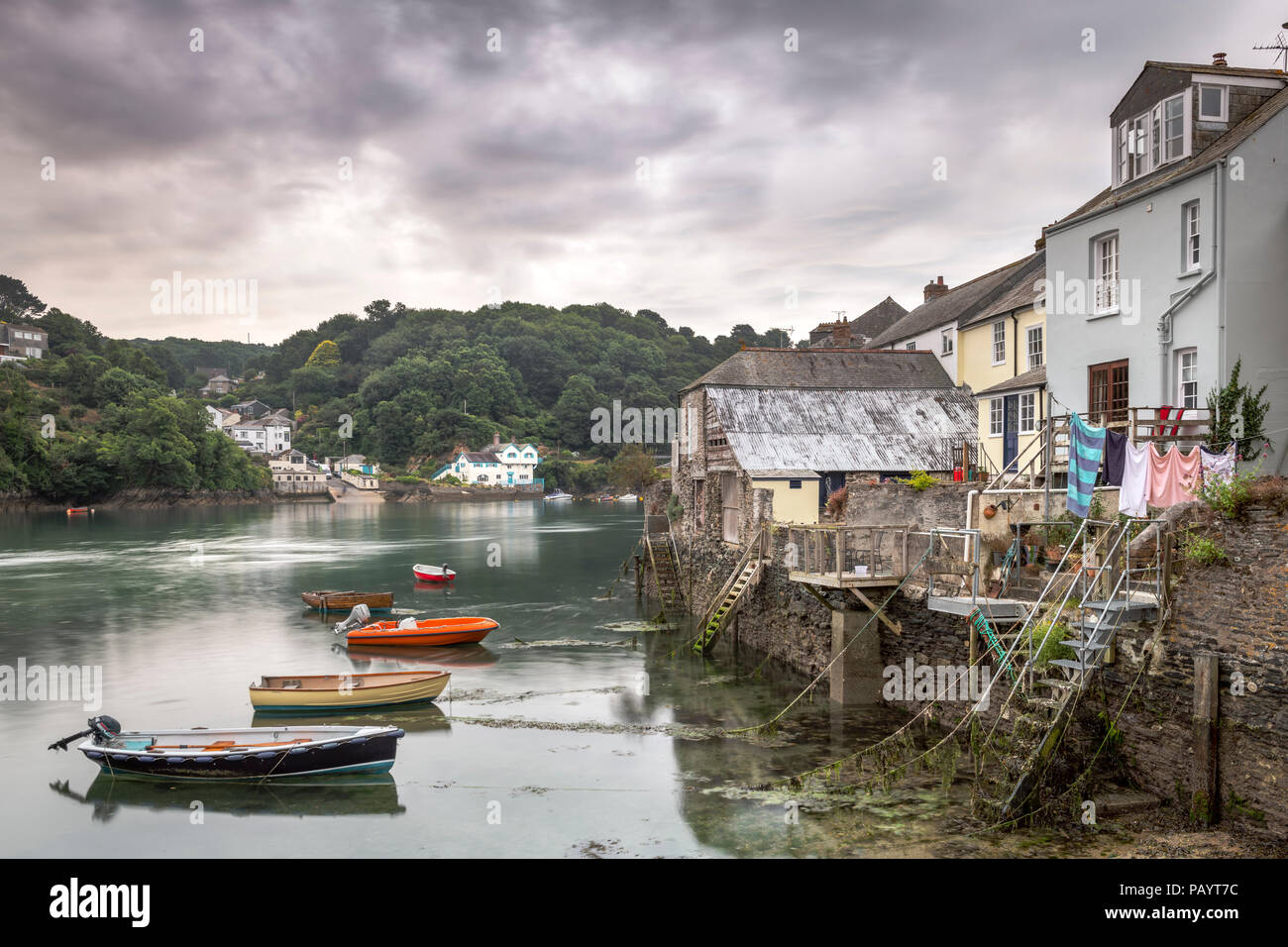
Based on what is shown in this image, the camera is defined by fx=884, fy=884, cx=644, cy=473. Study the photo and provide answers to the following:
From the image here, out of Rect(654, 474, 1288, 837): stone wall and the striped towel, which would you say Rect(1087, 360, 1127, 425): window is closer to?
the striped towel

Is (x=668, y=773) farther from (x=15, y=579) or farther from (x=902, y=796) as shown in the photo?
(x=15, y=579)

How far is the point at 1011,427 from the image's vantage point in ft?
102

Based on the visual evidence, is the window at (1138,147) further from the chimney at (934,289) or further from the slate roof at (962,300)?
the chimney at (934,289)

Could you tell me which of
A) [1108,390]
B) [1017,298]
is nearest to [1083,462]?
[1108,390]

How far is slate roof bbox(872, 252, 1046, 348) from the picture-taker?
125 feet

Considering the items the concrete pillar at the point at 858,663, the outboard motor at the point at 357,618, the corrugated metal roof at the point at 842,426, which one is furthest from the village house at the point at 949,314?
the outboard motor at the point at 357,618

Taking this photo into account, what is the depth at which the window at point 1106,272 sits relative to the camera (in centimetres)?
2228

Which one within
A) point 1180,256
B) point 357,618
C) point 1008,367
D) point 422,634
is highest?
point 1180,256

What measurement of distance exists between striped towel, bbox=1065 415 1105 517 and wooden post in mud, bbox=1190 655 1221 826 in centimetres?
490

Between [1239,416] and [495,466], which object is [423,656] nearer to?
[1239,416]

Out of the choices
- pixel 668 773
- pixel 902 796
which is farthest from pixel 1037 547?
pixel 668 773

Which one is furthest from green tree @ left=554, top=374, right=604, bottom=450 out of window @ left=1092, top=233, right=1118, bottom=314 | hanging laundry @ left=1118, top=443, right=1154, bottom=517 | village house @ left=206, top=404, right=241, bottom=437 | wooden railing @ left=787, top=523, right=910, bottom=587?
hanging laundry @ left=1118, top=443, right=1154, bottom=517

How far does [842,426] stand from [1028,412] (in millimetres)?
7660

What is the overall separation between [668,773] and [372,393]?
172 metres
